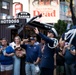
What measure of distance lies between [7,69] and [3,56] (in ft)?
1.48

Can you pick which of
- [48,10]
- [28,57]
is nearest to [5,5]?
[48,10]

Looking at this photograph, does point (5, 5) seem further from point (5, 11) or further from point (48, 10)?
point (48, 10)

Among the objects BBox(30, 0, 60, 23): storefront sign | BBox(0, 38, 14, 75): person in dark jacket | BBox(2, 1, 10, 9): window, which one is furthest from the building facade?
BBox(0, 38, 14, 75): person in dark jacket

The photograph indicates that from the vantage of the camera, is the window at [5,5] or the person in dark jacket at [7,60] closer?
the person in dark jacket at [7,60]

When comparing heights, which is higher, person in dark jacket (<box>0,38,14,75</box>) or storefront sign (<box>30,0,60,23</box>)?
storefront sign (<box>30,0,60,23</box>)

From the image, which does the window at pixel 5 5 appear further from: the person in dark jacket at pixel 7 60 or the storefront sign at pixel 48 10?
the person in dark jacket at pixel 7 60

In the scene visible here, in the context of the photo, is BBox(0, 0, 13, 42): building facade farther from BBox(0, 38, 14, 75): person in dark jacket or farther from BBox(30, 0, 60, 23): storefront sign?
BBox(0, 38, 14, 75): person in dark jacket

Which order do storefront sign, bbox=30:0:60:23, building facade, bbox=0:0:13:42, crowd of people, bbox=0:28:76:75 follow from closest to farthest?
crowd of people, bbox=0:28:76:75 < building facade, bbox=0:0:13:42 < storefront sign, bbox=30:0:60:23

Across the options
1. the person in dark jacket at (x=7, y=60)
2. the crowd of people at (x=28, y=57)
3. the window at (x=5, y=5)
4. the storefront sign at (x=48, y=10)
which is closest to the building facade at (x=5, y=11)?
the window at (x=5, y=5)

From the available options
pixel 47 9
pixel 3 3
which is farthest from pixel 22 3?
pixel 3 3

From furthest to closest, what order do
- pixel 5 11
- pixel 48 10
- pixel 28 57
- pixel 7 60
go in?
pixel 48 10 → pixel 5 11 → pixel 7 60 → pixel 28 57

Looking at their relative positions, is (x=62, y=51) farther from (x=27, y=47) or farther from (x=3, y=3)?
(x=3, y=3)

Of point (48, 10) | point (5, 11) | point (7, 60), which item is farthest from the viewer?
point (48, 10)

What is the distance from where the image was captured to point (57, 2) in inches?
1598
